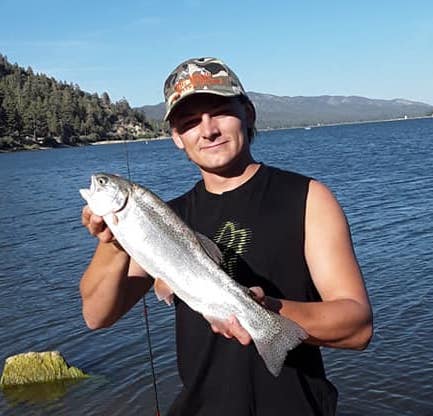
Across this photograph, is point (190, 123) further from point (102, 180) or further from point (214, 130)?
point (102, 180)

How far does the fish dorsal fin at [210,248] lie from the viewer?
3.44m

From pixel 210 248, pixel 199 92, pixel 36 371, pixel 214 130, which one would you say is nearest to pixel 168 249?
pixel 210 248

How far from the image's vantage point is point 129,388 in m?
11.4

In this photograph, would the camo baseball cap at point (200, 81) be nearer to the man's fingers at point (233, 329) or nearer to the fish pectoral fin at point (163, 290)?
the fish pectoral fin at point (163, 290)

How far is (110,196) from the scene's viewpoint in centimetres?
354

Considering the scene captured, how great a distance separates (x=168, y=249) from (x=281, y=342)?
0.78m

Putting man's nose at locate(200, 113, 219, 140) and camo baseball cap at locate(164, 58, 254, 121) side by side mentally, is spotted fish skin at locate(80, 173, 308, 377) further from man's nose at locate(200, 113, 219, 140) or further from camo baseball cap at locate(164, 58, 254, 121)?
camo baseball cap at locate(164, 58, 254, 121)

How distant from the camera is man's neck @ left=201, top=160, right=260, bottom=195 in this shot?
373 cm

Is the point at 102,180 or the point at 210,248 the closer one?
the point at 210,248

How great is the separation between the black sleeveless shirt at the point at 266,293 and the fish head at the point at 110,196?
50cm

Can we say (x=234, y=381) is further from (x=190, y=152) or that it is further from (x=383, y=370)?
(x=383, y=370)

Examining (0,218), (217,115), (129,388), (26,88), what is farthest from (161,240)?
(26,88)

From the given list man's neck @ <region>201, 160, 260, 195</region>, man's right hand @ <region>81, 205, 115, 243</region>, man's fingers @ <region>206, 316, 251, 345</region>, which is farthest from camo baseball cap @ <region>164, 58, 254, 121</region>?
man's fingers @ <region>206, 316, 251, 345</region>

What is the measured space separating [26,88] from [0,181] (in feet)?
455
